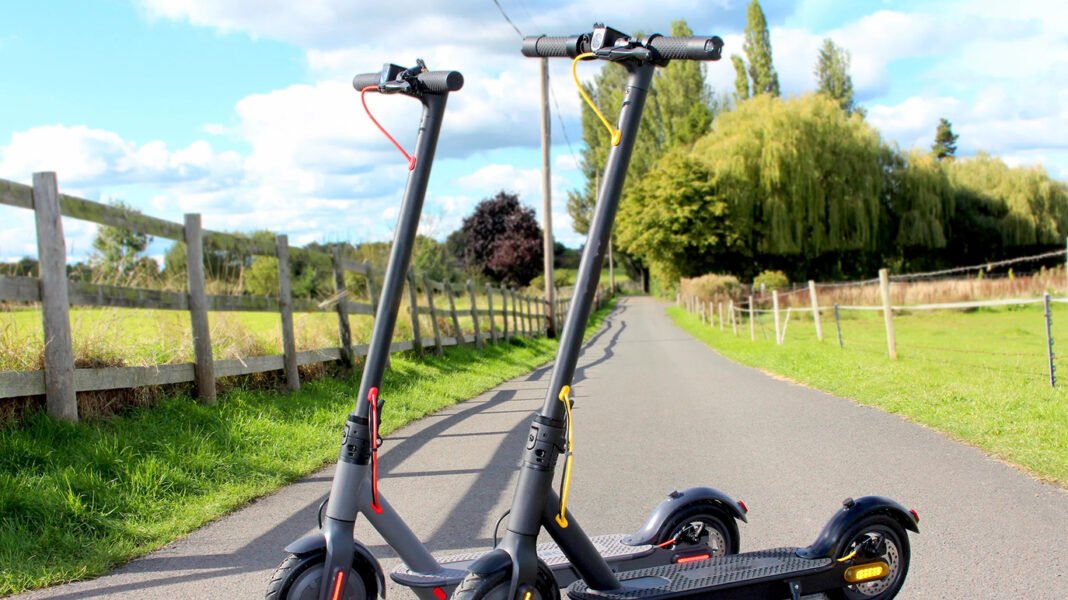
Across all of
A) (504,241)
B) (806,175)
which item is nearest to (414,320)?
(806,175)

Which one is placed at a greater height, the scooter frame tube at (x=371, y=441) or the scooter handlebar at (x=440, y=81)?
the scooter handlebar at (x=440, y=81)

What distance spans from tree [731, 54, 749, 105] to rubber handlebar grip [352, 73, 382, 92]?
68165 mm

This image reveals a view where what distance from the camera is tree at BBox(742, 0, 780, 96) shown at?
68438 millimetres

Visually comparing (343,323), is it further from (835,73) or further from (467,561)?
(835,73)

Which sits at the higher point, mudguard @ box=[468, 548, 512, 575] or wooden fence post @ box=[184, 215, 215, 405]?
wooden fence post @ box=[184, 215, 215, 405]

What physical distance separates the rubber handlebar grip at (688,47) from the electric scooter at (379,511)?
0.77 metres

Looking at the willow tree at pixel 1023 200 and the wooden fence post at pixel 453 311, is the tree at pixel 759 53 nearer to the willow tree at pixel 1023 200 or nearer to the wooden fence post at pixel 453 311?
the willow tree at pixel 1023 200

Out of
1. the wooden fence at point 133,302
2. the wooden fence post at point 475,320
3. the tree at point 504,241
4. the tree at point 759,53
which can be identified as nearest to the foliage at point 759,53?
the tree at point 759,53

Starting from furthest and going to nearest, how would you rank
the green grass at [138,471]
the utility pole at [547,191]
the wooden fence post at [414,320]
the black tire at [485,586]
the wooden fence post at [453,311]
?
the utility pole at [547,191] → the wooden fence post at [453,311] → the wooden fence post at [414,320] → the green grass at [138,471] → the black tire at [485,586]

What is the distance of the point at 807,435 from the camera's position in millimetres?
8234

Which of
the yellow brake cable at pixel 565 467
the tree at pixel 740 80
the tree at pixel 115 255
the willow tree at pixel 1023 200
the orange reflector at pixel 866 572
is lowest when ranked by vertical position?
the orange reflector at pixel 866 572

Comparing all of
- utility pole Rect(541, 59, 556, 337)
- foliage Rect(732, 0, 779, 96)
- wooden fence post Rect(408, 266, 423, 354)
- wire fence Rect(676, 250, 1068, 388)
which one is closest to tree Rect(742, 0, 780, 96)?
foliage Rect(732, 0, 779, 96)

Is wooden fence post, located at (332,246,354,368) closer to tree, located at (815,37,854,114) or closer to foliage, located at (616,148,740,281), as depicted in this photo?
foliage, located at (616,148,740,281)

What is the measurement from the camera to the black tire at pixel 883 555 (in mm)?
3676
